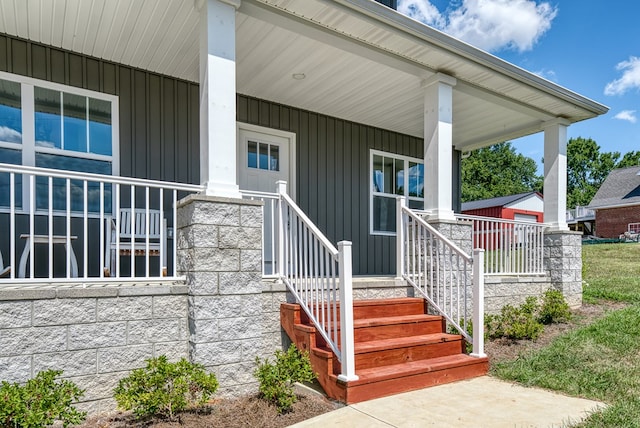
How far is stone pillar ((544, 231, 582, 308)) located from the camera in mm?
6223

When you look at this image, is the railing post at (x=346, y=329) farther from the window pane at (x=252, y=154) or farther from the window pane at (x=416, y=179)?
the window pane at (x=416, y=179)

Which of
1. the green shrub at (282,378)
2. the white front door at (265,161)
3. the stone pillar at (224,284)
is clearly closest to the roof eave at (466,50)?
the stone pillar at (224,284)

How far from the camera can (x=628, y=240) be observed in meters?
19.0

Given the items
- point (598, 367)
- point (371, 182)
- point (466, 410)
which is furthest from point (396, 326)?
point (371, 182)

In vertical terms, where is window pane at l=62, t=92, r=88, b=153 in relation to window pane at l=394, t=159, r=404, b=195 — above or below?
above

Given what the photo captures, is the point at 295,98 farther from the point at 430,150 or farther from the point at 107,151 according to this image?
the point at 107,151

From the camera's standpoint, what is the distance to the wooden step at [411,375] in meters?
3.21

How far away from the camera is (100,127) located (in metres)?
4.87

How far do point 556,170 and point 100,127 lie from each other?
6.25 metres

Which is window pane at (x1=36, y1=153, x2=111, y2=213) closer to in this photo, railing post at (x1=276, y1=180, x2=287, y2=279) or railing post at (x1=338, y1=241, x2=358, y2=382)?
railing post at (x1=276, y1=180, x2=287, y2=279)

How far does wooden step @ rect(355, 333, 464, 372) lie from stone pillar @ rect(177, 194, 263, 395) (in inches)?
35.1

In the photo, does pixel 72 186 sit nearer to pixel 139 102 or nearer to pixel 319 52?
pixel 139 102

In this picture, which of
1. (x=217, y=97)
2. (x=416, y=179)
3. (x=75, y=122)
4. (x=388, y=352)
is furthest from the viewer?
(x=416, y=179)

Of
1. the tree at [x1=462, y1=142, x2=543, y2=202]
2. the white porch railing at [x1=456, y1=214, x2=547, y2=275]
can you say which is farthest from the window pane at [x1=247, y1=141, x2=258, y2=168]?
the tree at [x1=462, y1=142, x2=543, y2=202]
